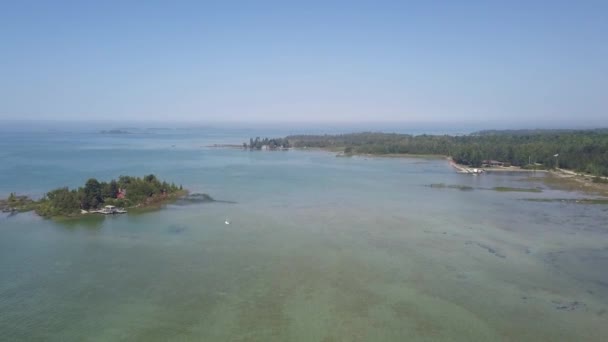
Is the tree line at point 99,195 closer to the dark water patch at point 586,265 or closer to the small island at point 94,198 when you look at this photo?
the small island at point 94,198

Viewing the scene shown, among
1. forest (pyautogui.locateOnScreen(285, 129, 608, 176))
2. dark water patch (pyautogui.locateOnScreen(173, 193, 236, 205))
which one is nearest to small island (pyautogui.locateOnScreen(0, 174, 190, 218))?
dark water patch (pyautogui.locateOnScreen(173, 193, 236, 205))

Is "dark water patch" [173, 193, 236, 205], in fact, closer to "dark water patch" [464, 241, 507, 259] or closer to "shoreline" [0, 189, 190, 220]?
"shoreline" [0, 189, 190, 220]

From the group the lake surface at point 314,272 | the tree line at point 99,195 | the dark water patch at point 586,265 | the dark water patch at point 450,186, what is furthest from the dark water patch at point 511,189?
the tree line at point 99,195

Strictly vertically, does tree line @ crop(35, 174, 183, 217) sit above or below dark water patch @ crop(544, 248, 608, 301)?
above

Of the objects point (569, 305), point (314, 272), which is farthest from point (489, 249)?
point (314, 272)

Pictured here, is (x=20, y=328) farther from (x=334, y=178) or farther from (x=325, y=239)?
(x=334, y=178)

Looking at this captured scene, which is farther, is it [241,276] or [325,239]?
[325,239]

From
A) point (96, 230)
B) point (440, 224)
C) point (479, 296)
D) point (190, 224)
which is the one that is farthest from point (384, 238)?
point (96, 230)
